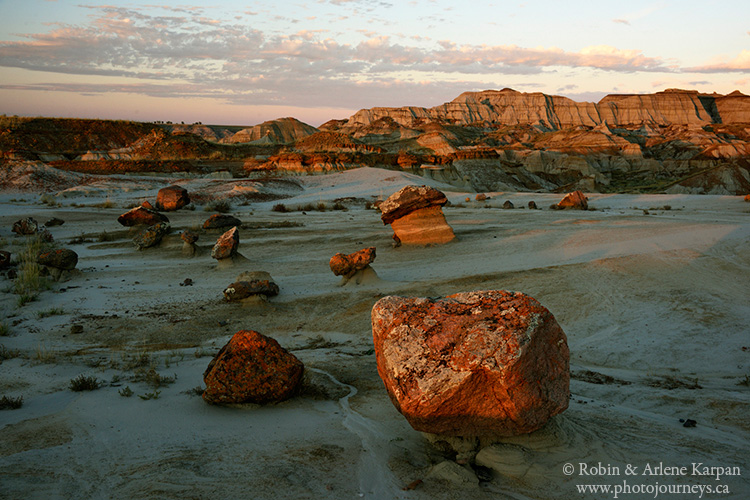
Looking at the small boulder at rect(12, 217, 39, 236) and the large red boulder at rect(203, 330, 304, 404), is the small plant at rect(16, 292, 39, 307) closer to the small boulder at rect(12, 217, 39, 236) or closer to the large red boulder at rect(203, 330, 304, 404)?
the large red boulder at rect(203, 330, 304, 404)

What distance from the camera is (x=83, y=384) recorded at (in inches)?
207

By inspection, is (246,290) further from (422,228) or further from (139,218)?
(139,218)

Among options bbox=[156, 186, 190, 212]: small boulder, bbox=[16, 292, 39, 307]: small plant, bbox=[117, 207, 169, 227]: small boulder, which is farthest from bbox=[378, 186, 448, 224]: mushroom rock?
bbox=[156, 186, 190, 212]: small boulder

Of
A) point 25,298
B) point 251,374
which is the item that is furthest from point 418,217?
point 251,374

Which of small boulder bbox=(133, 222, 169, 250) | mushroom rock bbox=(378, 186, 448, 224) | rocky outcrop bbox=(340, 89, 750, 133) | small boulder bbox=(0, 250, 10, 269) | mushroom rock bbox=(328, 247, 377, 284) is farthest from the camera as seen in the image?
rocky outcrop bbox=(340, 89, 750, 133)

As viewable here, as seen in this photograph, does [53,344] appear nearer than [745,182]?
Yes

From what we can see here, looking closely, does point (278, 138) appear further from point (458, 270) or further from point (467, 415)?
point (467, 415)

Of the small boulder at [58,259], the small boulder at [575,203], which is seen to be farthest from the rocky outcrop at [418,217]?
the small boulder at [575,203]

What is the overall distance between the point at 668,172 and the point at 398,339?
214ft

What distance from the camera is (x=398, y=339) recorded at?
4.16m

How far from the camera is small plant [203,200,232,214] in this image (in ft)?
81.3

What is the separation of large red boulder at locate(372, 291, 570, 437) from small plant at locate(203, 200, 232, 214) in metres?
22.0

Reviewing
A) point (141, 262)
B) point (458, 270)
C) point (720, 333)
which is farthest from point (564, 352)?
point (141, 262)

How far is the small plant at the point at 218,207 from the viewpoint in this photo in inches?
976
